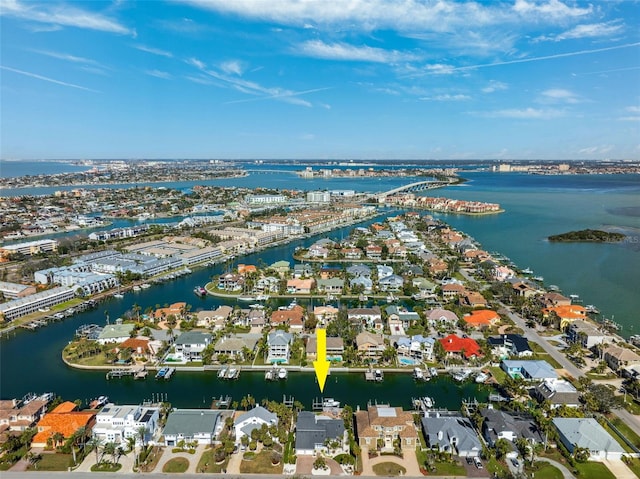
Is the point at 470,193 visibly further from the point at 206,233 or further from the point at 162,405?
the point at 162,405

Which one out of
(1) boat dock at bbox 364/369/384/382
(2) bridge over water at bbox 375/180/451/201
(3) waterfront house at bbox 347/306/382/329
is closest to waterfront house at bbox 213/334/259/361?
(1) boat dock at bbox 364/369/384/382

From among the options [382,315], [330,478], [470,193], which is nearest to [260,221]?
[382,315]

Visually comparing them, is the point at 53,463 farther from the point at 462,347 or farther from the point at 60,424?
the point at 462,347

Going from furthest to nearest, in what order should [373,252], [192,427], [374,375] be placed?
[373,252] → [374,375] → [192,427]

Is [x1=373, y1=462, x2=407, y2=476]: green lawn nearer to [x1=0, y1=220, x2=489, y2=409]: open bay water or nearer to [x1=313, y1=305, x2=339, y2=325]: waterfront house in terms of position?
[x1=0, y1=220, x2=489, y2=409]: open bay water

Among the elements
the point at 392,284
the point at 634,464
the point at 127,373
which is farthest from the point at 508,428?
the point at 392,284

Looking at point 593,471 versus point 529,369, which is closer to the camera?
point 593,471
